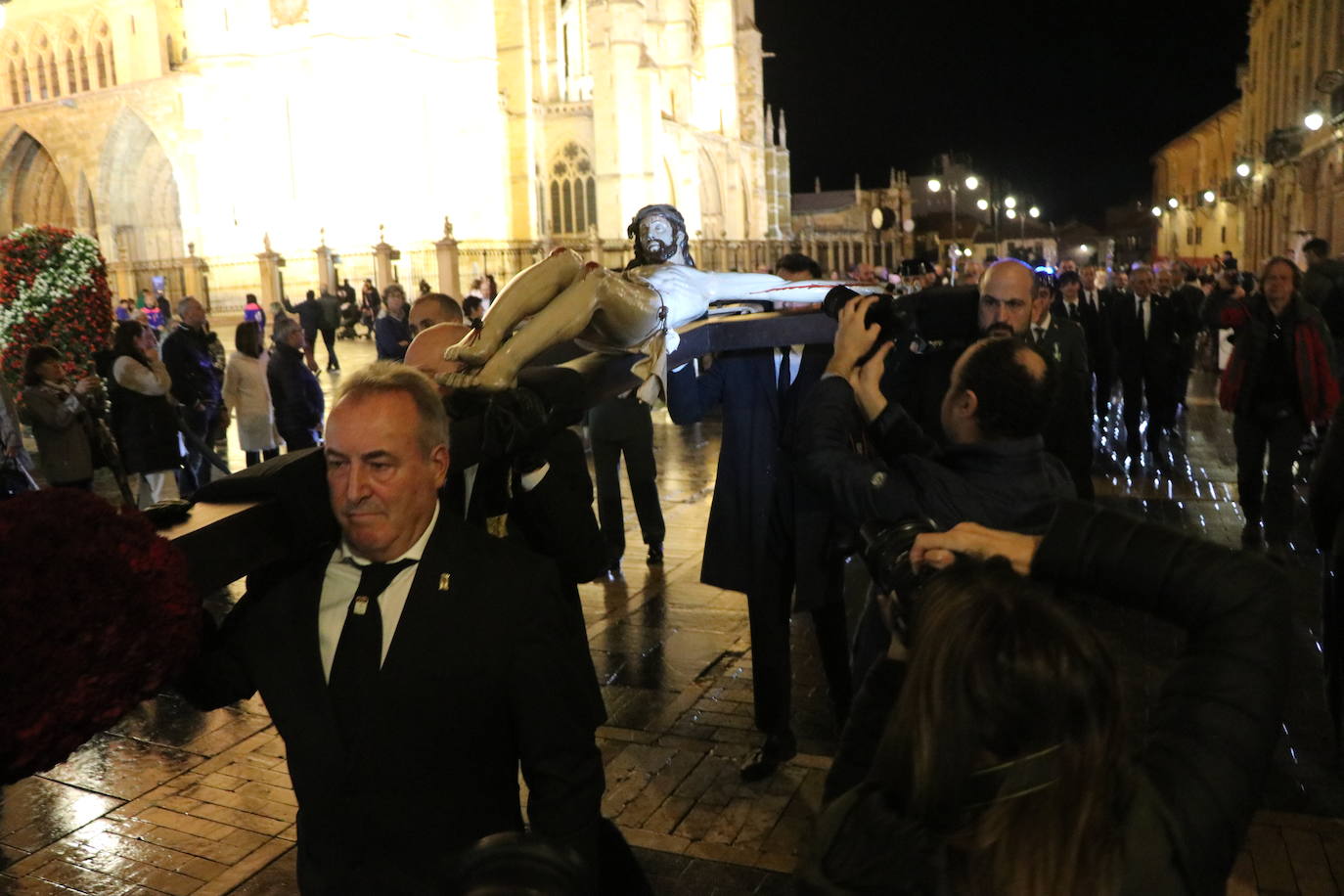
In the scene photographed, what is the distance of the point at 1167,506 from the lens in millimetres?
8656

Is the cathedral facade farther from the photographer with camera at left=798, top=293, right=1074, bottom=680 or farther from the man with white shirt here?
the photographer with camera at left=798, top=293, right=1074, bottom=680

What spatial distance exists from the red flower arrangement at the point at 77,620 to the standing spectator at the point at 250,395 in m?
8.65

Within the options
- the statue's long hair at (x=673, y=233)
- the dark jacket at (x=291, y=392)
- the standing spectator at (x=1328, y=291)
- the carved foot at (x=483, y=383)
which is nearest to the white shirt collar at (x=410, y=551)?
the carved foot at (x=483, y=383)

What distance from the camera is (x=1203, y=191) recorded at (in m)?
53.5

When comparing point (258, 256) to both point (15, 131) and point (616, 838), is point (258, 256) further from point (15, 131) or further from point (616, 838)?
point (616, 838)

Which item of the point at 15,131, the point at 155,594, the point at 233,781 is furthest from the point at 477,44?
the point at 155,594

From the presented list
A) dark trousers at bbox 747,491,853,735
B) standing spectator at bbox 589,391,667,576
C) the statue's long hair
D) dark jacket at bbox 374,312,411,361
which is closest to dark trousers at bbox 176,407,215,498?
dark jacket at bbox 374,312,411,361

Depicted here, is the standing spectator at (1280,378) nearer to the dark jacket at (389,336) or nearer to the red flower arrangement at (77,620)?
the dark jacket at (389,336)

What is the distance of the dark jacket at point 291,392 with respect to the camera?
9469 millimetres

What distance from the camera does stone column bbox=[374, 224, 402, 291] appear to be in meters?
31.0

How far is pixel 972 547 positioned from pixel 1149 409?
34.6ft

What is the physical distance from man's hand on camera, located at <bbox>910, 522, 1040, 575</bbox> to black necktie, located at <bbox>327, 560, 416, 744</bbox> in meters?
0.98

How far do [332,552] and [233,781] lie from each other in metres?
2.92

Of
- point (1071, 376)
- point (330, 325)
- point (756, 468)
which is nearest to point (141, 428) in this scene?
point (756, 468)
